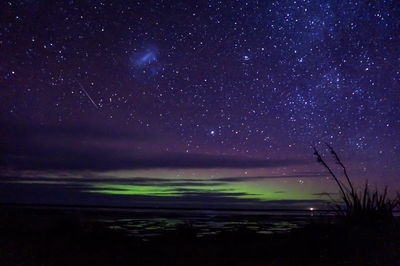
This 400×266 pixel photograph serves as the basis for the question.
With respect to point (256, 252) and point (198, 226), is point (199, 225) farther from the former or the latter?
point (256, 252)

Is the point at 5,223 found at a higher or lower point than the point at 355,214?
lower

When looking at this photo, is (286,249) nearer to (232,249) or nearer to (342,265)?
(232,249)

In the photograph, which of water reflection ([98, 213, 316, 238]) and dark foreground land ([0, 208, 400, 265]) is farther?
water reflection ([98, 213, 316, 238])

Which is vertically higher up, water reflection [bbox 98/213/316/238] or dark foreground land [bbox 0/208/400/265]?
dark foreground land [bbox 0/208/400/265]

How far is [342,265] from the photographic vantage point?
771cm

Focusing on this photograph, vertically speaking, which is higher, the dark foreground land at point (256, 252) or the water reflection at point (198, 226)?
the dark foreground land at point (256, 252)

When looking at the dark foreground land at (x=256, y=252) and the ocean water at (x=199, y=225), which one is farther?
the ocean water at (x=199, y=225)

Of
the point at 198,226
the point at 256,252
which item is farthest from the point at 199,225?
the point at 256,252

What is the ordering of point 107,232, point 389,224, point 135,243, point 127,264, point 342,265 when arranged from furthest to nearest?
point 107,232 < point 135,243 < point 389,224 < point 127,264 < point 342,265

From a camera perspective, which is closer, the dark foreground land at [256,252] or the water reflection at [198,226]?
the dark foreground land at [256,252]

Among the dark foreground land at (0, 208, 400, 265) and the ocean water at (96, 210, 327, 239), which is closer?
the dark foreground land at (0, 208, 400, 265)

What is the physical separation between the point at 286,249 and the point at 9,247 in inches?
297

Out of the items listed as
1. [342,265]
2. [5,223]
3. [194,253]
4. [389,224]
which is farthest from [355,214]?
[5,223]

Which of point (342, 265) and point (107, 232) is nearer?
point (342, 265)
